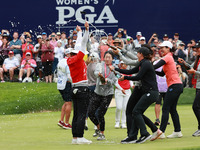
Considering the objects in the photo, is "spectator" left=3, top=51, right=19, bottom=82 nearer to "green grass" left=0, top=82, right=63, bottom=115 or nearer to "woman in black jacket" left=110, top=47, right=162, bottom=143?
"green grass" left=0, top=82, right=63, bottom=115

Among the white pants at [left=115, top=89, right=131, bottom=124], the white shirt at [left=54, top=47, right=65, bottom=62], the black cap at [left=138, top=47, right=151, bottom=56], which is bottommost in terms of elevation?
the white pants at [left=115, top=89, right=131, bottom=124]

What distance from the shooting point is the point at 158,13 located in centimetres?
2897

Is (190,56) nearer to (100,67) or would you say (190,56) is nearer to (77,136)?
(100,67)

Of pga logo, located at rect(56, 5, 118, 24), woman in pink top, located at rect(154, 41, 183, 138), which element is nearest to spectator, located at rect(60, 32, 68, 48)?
pga logo, located at rect(56, 5, 118, 24)

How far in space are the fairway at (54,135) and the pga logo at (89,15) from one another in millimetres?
9758

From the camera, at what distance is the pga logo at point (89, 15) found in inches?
1129

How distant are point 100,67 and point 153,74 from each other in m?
2.51

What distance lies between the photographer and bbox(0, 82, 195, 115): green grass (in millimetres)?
21594

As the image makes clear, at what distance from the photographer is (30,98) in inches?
899

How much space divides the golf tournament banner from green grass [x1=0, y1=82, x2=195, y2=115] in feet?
15.0

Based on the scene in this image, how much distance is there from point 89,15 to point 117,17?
5.22 feet

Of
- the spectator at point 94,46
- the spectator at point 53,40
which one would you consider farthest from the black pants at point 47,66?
the spectator at point 94,46

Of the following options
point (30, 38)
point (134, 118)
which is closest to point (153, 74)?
point (134, 118)

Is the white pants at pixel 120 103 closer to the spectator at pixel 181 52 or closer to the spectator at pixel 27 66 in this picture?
the spectator at pixel 27 66
